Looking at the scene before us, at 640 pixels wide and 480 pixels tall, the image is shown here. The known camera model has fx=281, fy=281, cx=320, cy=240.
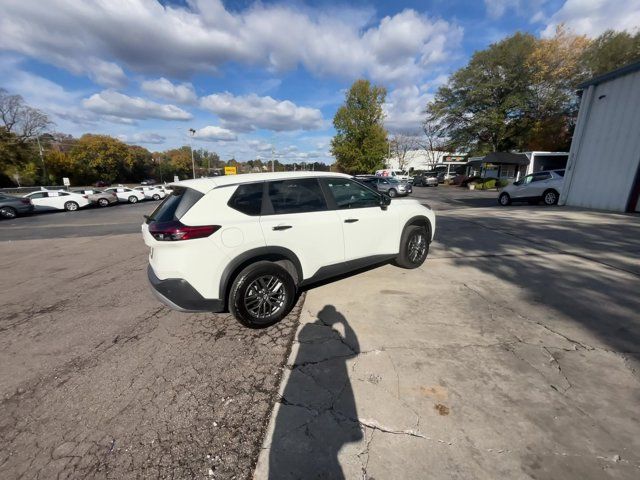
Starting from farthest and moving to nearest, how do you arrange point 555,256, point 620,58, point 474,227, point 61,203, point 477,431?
point 620,58 < point 61,203 < point 474,227 < point 555,256 < point 477,431

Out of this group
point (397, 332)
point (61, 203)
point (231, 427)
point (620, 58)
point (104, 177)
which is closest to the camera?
point (231, 427)

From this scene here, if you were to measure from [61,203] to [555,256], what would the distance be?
2628 centimetres

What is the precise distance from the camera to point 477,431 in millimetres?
1871

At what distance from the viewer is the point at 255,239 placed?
3.06 metres

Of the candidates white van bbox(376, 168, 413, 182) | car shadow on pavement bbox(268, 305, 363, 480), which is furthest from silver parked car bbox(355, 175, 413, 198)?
car shadow on pavement bbox(268, 305, 363, 480)

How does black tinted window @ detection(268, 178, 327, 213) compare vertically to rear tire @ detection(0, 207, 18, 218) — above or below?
above

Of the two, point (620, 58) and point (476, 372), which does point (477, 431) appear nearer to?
point (476, 372)

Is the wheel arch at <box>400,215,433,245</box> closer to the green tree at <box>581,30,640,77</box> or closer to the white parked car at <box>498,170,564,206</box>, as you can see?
the white parked car at <box>498,170,564,206</box>

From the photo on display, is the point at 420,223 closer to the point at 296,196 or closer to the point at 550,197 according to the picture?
the point at 296,196

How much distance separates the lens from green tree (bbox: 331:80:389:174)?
1602 inches

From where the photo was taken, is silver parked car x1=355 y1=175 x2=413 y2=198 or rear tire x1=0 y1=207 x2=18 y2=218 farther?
silver parked car x1=355 y1=175 x2=413 y2=198

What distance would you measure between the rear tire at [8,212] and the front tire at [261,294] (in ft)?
69.9

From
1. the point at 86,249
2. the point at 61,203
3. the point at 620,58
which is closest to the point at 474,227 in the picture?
the point at 86,249

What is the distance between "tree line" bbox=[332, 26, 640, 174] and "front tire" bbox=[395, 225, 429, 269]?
105 feet
